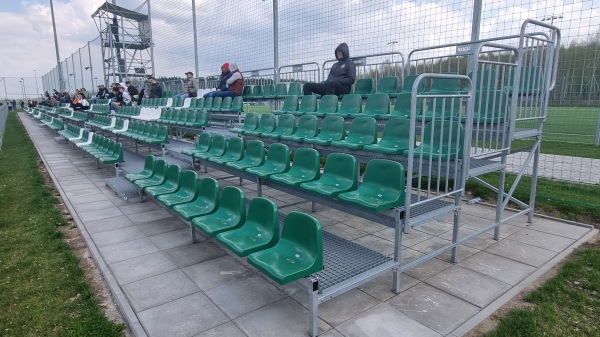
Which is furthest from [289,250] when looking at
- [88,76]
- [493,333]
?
[88,76]

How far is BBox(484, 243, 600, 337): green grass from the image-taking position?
2.42 meters

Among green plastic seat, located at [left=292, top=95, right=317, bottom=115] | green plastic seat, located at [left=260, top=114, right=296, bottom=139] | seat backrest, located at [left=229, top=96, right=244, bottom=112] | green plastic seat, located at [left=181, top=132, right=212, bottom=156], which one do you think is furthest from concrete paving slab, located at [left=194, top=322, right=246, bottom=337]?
seat backrest, located at [left=229, top=96, right=244, bottom=112]

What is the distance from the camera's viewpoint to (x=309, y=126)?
5555mm

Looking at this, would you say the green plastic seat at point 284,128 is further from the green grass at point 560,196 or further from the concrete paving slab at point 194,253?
the green grass at point 560,196

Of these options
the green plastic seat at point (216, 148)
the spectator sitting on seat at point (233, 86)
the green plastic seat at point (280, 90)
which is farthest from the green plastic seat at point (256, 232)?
the spectator sitting on seat at point (233, 86)

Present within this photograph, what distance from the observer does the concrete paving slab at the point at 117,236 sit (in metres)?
3.99

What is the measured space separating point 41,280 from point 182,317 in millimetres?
1534

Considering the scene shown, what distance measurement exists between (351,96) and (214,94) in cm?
521

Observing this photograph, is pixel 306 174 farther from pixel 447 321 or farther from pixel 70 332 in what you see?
pixel 70 332

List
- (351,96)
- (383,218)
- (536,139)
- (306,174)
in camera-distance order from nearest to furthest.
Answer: (383,218), (306,174), (536,139), (351,96)

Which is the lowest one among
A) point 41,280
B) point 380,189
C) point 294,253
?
point 41,280

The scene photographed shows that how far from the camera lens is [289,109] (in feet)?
23.8

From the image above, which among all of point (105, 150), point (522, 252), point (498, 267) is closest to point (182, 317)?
point (498, 267)

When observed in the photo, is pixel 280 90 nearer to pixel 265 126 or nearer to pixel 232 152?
pixel 265 126
